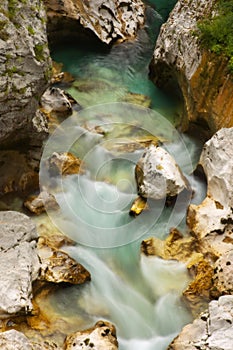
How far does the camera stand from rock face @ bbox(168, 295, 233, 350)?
182 inches

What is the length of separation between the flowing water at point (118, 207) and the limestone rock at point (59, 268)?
161 mm

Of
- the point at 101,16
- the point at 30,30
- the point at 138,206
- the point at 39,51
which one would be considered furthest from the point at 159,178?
the point at 101,16

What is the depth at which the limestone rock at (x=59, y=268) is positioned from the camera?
18.7ft

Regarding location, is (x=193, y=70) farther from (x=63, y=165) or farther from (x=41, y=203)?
(x=41, y=203)

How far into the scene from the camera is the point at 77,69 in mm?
10719

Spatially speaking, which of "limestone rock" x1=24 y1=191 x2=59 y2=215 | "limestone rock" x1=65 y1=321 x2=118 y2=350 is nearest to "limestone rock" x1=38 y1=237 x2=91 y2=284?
"limestone rock" x1=24 y1=191 x2=59 y2=215

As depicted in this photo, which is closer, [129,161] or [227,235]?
[227,235]

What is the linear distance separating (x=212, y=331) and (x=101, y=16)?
913cm

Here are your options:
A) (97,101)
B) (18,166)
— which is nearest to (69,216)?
(18,166)

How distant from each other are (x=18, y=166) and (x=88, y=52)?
18.6 ft

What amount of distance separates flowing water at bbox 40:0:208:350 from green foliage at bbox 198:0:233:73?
5.85ft

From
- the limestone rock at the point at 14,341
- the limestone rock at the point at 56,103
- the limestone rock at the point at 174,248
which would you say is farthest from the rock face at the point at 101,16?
the limestone rock at the point at 14,341

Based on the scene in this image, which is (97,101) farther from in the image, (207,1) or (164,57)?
(207,1)

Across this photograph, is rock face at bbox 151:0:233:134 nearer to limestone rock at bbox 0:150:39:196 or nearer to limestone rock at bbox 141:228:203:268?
limestone rock at bbox 141:228:203:268
